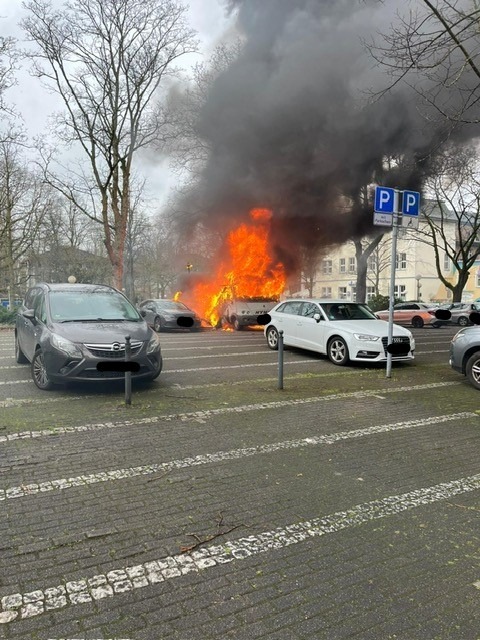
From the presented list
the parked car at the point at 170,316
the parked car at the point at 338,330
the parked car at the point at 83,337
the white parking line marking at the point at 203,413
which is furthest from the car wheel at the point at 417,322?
the parked car at the point at 83,337

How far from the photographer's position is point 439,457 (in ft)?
14.2

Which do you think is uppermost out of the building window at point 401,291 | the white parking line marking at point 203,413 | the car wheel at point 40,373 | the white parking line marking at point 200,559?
the building window at point 401,291

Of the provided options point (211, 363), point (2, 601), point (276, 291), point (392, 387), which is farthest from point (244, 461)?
point (276, 291)

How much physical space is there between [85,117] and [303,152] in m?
10.6

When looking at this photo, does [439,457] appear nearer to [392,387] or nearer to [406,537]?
[406,537]

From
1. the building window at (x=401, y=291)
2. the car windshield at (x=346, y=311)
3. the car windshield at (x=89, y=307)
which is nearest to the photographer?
the car windshield at (x=89, y=307)

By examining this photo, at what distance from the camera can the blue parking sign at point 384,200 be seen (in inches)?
301

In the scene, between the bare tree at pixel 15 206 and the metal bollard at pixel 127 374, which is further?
the bare tree at pixel 15 206

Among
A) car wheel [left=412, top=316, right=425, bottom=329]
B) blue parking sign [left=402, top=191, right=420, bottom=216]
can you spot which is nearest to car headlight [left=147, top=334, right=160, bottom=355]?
blue parking sign [left=402, top=191, right=420, bottom=216]

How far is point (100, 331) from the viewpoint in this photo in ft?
21.5

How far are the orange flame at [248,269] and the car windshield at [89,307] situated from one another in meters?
12.1

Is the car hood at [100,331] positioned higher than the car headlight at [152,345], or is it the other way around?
the car hood at [100,331]

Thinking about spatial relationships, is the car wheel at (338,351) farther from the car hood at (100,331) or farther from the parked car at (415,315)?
the parked car at (415,315)

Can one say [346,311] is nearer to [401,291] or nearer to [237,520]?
[237,520]
